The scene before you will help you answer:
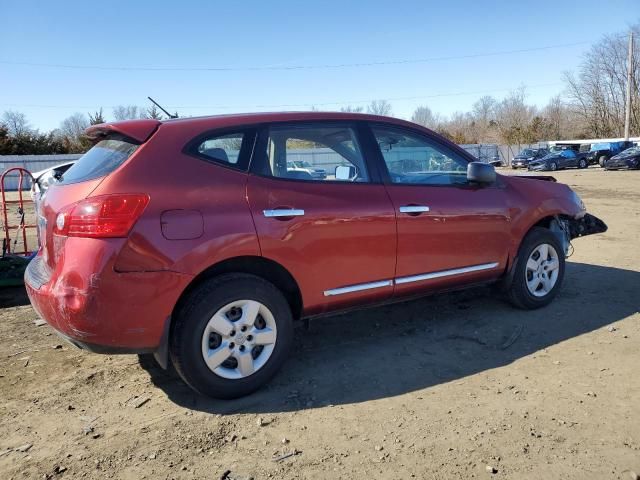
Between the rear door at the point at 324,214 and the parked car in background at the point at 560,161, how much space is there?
125 feet

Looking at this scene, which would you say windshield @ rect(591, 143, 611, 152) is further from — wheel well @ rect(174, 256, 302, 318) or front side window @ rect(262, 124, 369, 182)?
wheel well @ rect(174, 256, 302, 318)

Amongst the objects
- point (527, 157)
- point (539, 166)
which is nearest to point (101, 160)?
point (539, 166)

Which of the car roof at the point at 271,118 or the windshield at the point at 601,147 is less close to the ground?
the windshield at the point at 601,147

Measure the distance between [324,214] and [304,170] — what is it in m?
0.36

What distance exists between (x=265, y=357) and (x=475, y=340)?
1.81 meters

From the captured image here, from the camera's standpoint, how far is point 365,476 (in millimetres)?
2521

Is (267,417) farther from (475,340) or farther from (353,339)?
(475,340)

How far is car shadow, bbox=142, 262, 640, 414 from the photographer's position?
133 inches

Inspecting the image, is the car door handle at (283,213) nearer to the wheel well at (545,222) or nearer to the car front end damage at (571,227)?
the wheel well at (545,222)

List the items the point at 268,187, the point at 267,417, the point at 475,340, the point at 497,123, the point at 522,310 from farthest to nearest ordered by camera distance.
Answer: the point at 497,123, the point at 522,310, the point at 475,340, the point at 268,187, the point at 267,417

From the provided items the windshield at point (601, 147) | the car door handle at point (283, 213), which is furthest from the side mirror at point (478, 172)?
the windshield at point (601, 147)

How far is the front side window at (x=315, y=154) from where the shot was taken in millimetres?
3492

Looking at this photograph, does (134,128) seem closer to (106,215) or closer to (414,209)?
(106,215)

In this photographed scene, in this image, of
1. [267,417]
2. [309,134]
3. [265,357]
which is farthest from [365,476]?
[309,134]
